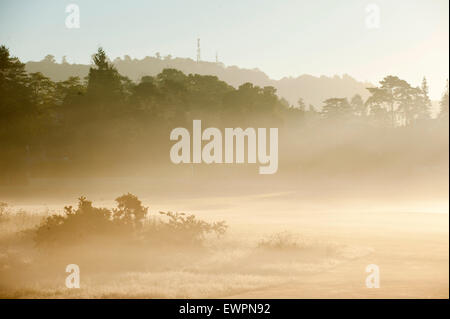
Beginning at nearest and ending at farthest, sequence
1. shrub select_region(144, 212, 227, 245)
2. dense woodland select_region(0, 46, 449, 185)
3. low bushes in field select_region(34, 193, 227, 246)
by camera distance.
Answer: low bushes in field select_region(34, 193, 227, 246), shrub select_region(144, 212, 227, 245), dense woodland select_region(0, 46, 449, 185)

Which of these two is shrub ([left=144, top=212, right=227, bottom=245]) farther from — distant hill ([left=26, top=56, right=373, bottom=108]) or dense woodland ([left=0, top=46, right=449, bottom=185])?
distant hill ([left=26, top=56, right=373, bottom=108])

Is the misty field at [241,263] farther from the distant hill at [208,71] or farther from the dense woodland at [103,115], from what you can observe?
the distant hill at [208,71]

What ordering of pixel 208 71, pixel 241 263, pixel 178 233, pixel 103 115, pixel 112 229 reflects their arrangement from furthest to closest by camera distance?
pixel 208 71, pixel 103 115, pixel 112 229, pixel 178 233, pixel 241 263

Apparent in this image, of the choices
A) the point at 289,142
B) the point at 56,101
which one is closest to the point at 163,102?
the point at 56,101

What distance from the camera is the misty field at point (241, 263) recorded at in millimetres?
11656

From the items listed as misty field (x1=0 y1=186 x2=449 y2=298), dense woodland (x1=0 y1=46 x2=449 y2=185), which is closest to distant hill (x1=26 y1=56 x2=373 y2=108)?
dense woodland (x1=0 y1=46 x2=449 y2=185)

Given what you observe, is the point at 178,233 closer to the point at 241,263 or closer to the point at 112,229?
the point at 112,229

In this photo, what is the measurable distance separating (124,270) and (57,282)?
2.09 meters

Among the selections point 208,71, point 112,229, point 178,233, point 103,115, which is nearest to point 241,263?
point 178,233

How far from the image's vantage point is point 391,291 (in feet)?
37.8

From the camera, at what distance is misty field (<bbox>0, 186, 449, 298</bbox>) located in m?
11.7

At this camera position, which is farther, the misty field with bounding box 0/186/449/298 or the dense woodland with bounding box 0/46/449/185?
the dense woodland with bounding box 0/46/449/185

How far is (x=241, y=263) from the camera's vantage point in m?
14.7

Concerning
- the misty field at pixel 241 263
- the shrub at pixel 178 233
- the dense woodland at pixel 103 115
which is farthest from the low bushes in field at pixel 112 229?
the dense woodland at pixel 103 115
